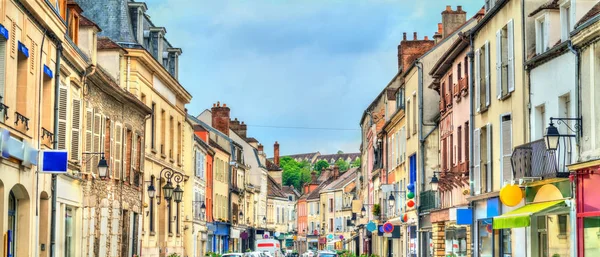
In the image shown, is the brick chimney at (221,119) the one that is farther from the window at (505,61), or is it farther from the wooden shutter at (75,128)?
the window at (505,61)

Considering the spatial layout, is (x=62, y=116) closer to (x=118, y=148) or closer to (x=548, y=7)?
(x=118, y=148)

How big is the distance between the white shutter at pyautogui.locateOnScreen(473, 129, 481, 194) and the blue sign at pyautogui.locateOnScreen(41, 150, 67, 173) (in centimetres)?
1276

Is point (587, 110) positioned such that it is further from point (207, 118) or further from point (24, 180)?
point (207, 118)

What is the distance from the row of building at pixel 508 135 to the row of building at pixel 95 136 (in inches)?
385

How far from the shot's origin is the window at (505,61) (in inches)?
1000

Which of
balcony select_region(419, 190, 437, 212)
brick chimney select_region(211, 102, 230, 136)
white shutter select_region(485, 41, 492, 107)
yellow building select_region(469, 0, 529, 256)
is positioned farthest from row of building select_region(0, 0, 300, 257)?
brick chimney select_region(211, 102, 230, 136)

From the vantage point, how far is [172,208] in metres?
45.6

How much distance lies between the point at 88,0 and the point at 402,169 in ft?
55.2

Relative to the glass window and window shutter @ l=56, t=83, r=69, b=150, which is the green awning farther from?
window shutter @ l=56, t=83, r=69, b=150

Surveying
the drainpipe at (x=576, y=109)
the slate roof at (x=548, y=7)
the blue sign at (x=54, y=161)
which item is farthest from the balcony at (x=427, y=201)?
the blue sign at (x=54, y=161)

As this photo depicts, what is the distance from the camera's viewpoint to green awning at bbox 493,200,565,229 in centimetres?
2120

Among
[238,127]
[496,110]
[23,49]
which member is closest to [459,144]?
[496,110]

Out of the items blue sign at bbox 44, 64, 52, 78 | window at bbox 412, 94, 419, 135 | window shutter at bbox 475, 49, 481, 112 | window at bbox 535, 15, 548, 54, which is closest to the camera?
blue sign at bbox 44, 64, 52, 78

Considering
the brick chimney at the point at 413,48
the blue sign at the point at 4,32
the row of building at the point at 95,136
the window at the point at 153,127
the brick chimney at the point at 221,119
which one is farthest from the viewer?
the brick chimney at the point at 221,119
